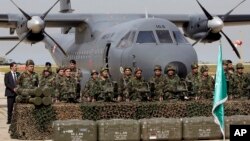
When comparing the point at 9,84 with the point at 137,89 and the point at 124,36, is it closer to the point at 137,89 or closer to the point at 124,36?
the point at 124,36

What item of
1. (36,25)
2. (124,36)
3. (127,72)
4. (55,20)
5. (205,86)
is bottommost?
(205,86)

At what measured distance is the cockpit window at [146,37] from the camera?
1452 cm

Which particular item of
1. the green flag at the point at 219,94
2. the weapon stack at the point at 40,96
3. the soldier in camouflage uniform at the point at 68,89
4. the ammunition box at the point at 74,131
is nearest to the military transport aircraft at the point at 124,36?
the soldier in camouflage uniform at the point at 68,89

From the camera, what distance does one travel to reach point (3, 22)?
20.8 meters

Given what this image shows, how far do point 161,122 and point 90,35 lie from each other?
9.63 meters

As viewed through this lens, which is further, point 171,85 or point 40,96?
point 171,85

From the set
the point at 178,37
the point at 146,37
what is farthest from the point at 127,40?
the point at 178,37

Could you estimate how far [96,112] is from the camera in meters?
11.2

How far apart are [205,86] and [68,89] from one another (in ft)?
11.9

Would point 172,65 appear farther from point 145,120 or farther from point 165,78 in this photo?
point 145,120

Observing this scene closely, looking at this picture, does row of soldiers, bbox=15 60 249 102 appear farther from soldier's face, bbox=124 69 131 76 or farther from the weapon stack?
the weapon stack

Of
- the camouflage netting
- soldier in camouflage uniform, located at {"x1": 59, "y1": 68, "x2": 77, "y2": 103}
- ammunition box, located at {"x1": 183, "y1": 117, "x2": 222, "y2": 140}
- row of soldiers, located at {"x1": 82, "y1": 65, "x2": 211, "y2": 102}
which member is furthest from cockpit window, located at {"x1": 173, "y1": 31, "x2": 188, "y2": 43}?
ammunition box, located at {"x1": 183, "y1": 117, "x2": 222, "y2": 140}

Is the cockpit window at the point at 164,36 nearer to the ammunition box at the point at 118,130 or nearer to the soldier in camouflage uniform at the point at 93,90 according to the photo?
the soldier in camouflage uniform at the point at 93,90

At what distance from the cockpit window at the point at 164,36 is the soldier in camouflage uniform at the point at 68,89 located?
3.24 meters
